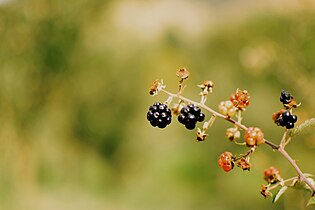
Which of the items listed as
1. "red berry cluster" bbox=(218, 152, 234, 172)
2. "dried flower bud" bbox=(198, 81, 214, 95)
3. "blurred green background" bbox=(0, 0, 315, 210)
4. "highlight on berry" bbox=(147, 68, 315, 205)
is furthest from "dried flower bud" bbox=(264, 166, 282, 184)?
"blurred green background" bbox=(0, 0, 315, 210)

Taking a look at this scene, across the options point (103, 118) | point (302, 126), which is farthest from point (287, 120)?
point (103, 118)

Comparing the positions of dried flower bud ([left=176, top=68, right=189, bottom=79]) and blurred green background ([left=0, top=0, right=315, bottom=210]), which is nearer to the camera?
dried flower bud ([left=176, top=68, right=189, bottom=79])

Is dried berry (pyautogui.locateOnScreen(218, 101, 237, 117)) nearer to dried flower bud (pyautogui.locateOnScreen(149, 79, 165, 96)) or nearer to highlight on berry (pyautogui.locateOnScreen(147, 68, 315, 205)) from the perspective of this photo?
highlight on berry (pyautogui.locateOnScreen(147, 68, 315, 205))

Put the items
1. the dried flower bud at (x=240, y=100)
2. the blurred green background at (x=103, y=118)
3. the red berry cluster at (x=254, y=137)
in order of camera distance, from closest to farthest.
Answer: the red berry cluster at (x=254, y=137), the dried flower bud at (x=240, y=100), the blurred green background at (x=103, y=118)

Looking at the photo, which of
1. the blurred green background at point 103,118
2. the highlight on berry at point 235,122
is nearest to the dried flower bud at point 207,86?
the highlight on berry at point 235,122

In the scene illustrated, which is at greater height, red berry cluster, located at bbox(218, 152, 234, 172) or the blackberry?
the blackberry

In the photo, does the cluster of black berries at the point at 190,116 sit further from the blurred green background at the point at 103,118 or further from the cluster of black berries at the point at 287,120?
the blurred green background at the point at 103,118

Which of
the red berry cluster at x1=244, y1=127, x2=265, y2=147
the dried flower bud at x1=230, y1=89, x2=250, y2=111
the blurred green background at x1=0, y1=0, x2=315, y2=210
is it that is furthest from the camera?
the blurred green background at x1=0, y1=0, x2=315, y2=210
